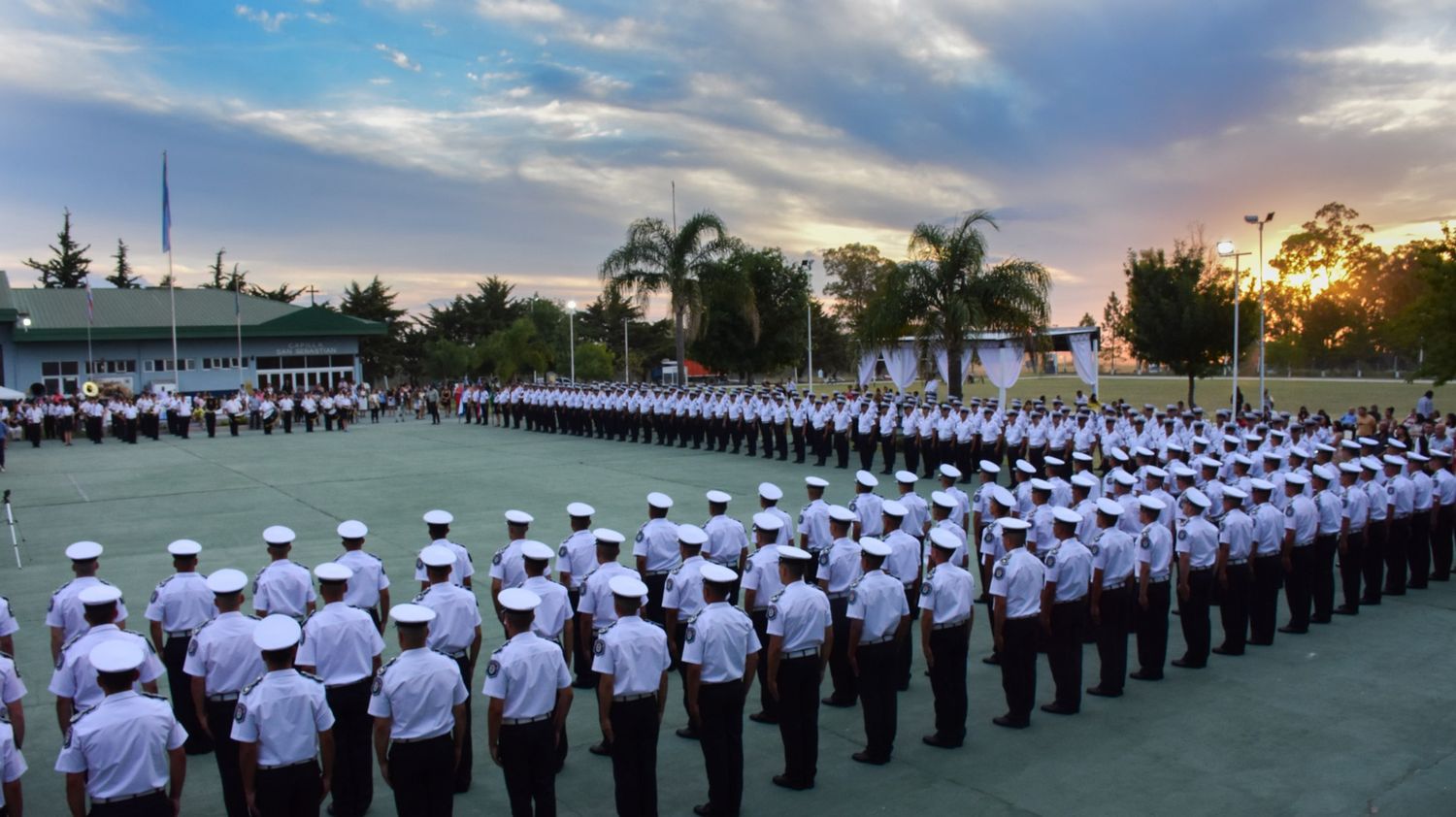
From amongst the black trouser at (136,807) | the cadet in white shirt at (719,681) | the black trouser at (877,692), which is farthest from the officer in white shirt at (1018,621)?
the black trouser at (136,807)

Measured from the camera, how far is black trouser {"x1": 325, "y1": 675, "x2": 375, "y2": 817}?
5223 millimetres

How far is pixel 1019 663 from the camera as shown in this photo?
6512 millimetres

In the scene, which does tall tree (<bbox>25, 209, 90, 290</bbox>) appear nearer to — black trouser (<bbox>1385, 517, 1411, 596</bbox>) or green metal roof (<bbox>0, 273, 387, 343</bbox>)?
green metal roof (<bbox>0, 273, 387, 343</bbox>)

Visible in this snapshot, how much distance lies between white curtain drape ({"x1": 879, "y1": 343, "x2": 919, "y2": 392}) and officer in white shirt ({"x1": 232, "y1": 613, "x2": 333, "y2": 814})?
21061mm

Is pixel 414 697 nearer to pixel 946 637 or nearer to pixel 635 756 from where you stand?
pixel 635 756

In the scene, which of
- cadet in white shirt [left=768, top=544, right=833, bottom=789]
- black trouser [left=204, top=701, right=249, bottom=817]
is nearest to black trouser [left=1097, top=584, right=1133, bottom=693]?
cadet in white shirt [left=768, top=544, right=833, bottom=789]

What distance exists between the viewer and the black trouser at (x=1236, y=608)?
26.1 feet

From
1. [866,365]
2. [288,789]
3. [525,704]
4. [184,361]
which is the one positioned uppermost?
[184,361]

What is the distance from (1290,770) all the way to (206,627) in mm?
6237

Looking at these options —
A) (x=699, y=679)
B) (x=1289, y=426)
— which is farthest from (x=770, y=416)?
(x=699, y=679)

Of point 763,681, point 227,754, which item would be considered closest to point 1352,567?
point 763,681

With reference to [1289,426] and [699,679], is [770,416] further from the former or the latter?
[699,679]

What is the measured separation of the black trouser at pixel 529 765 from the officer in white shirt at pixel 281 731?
0.84 meters

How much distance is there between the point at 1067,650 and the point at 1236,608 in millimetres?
2252
